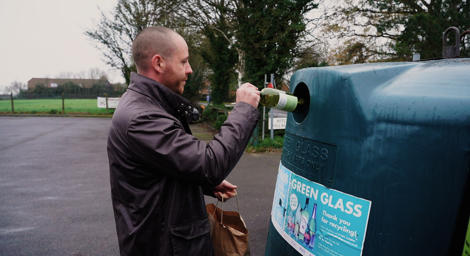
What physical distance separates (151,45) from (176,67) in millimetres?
154

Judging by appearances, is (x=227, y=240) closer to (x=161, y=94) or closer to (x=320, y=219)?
(x=320, y=219)

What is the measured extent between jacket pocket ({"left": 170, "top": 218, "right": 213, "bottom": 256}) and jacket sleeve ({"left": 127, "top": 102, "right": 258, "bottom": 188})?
27 cm

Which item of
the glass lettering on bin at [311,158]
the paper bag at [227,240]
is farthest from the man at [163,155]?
the glass lettering on bin at [311,158]

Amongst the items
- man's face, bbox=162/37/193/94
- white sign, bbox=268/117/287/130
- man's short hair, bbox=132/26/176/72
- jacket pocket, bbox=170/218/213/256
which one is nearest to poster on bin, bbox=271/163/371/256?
jacket pocket, bbox=170/218/213/256

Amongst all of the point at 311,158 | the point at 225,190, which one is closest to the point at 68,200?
the point at 225,190

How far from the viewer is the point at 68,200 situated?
5.18m

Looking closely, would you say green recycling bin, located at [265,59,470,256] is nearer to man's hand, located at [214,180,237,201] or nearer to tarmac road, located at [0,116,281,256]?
man's hand, located at [214,180,237,201]

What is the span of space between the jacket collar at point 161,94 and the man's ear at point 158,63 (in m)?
0.07

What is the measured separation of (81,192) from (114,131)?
468cm

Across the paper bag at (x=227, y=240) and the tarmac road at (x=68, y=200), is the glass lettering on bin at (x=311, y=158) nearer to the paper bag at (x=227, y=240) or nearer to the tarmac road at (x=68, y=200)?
the paper bag at (x=227, y=240)

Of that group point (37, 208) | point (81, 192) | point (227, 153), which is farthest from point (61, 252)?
point (227, 153)

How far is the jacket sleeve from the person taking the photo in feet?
4.37

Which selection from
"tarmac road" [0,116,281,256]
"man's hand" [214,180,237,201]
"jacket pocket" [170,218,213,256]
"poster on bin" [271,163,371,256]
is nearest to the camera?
"poster on bin" [271,163,371,256]

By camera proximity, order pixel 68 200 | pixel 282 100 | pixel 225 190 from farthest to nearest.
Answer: pixel 68 200 → pixel 225 190 → pixel 282 100
